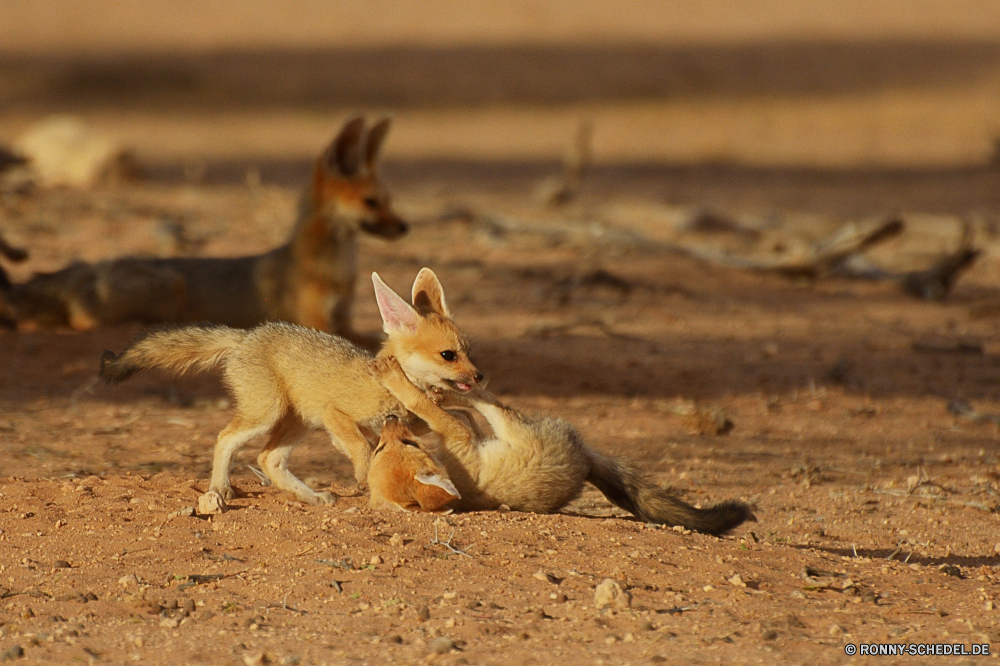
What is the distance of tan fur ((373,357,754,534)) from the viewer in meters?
5.01

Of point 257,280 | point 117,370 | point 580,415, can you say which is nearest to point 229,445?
point 117,370

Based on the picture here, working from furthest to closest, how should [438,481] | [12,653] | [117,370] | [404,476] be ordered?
[117,370] → [404,476] → [438,481] → [12,653]

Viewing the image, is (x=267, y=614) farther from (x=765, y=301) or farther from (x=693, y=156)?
(x=693, y=156)

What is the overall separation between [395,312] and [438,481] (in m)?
0.99

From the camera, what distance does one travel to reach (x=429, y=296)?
5688 millimetres

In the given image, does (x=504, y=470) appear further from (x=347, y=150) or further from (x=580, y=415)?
(x=347, y=150)

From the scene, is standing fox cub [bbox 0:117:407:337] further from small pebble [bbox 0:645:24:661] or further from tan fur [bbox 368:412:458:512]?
small pebble [bbox 0:645:24:661]

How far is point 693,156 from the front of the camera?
848 inches

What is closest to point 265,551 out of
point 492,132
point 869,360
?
point 869,360

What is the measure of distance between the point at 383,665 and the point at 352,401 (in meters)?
1.75

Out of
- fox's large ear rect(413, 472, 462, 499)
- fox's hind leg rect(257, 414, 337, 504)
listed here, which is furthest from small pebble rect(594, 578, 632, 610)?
fox's hind leg rect(257, 414, 337, 504)

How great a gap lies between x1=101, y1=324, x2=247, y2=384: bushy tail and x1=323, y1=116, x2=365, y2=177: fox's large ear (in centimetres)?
353

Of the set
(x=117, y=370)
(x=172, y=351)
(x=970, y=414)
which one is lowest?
(x=970, y=414)

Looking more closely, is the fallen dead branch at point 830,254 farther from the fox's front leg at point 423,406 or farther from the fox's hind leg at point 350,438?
the fox's hind leg at point 350,438
